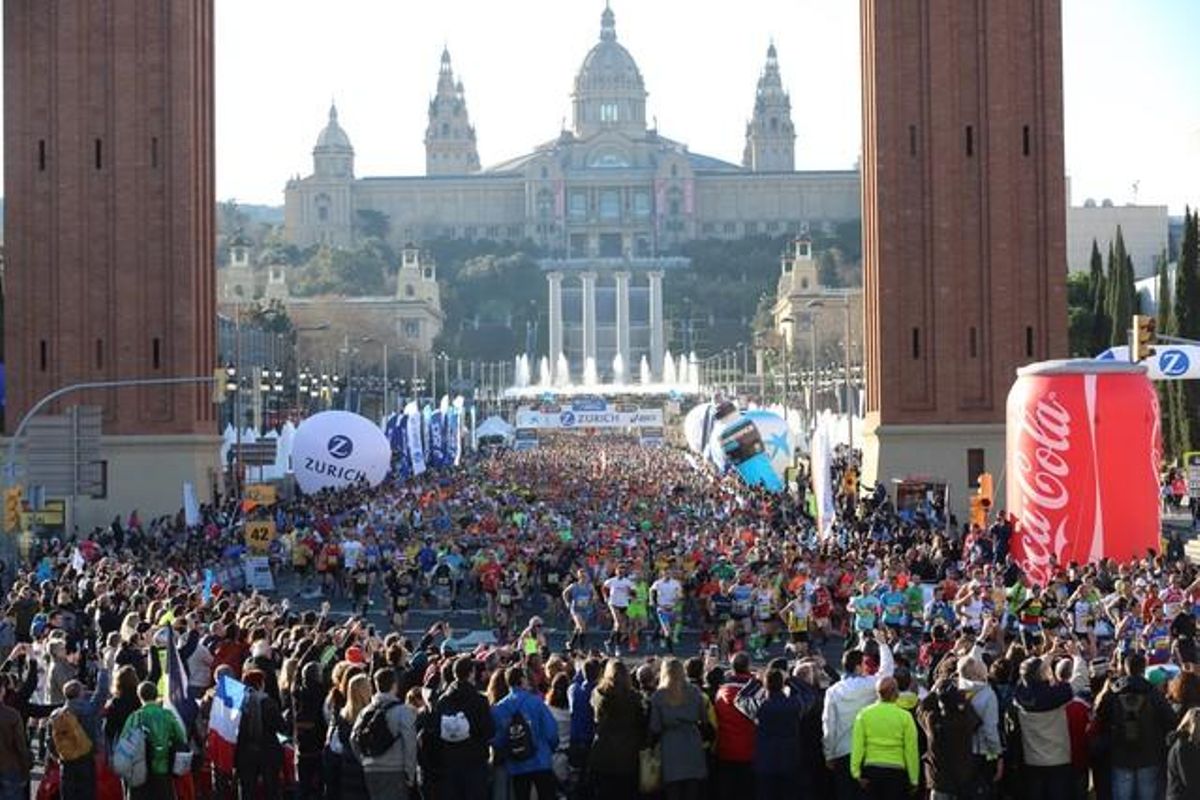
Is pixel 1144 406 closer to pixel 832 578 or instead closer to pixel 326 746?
pixel 832 578

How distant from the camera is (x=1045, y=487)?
3441 cm

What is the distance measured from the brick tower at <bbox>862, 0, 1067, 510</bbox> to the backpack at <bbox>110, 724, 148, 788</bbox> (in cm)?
3696

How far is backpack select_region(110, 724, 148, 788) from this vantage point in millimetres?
16328

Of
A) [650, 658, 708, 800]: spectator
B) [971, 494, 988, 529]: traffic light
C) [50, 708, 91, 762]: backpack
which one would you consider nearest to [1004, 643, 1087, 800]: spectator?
[650, 658, 708, 800]: spectator

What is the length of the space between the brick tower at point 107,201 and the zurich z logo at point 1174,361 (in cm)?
2213

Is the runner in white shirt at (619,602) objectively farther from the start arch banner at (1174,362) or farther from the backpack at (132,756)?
the start arch banner at (1174,362)

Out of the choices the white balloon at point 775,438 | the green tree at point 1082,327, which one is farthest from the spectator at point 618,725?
the green tree at point 1082,327

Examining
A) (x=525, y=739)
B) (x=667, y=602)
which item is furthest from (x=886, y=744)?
(x=667, y=602)

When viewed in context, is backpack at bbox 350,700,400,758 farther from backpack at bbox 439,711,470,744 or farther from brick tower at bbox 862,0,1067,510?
brick tower at bbox 862,0,1067,510

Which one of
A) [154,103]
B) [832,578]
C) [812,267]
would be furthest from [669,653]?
[812,267]

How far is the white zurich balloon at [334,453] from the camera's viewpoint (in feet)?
211

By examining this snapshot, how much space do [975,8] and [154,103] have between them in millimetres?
19008

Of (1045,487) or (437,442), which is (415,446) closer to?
(437,442)

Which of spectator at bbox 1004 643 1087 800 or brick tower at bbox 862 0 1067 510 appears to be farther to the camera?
brick tower at bbox 862 0 1067 510
